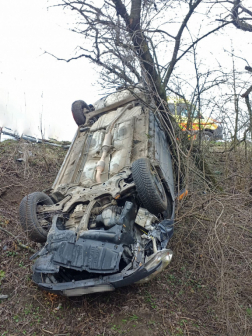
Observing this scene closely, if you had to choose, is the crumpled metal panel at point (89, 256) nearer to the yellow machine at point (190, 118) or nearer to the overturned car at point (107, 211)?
the overturned car at point (107, 211)

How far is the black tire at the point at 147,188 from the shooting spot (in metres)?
4.12

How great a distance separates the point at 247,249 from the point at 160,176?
166cm

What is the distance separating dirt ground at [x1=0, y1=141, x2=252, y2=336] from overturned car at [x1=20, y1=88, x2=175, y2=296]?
1.35 ft

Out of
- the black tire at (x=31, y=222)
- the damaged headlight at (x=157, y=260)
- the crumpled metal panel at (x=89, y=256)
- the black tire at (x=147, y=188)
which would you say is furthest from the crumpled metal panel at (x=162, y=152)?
the black tire at (x=31, y=222)

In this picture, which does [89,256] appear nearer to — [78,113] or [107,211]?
[107,211]

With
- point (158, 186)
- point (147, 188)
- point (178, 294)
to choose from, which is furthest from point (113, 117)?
point (178, 294)

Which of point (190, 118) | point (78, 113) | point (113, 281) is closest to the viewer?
point (113, 281)

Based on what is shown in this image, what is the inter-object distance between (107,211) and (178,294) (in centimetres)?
156

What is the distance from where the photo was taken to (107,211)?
388 cm

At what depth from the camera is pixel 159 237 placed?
3.87m

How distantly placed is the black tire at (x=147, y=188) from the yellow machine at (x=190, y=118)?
247cm

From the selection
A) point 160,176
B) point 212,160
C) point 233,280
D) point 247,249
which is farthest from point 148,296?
point 212,160

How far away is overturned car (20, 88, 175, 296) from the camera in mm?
3361

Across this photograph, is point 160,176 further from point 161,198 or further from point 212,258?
point 212,258
